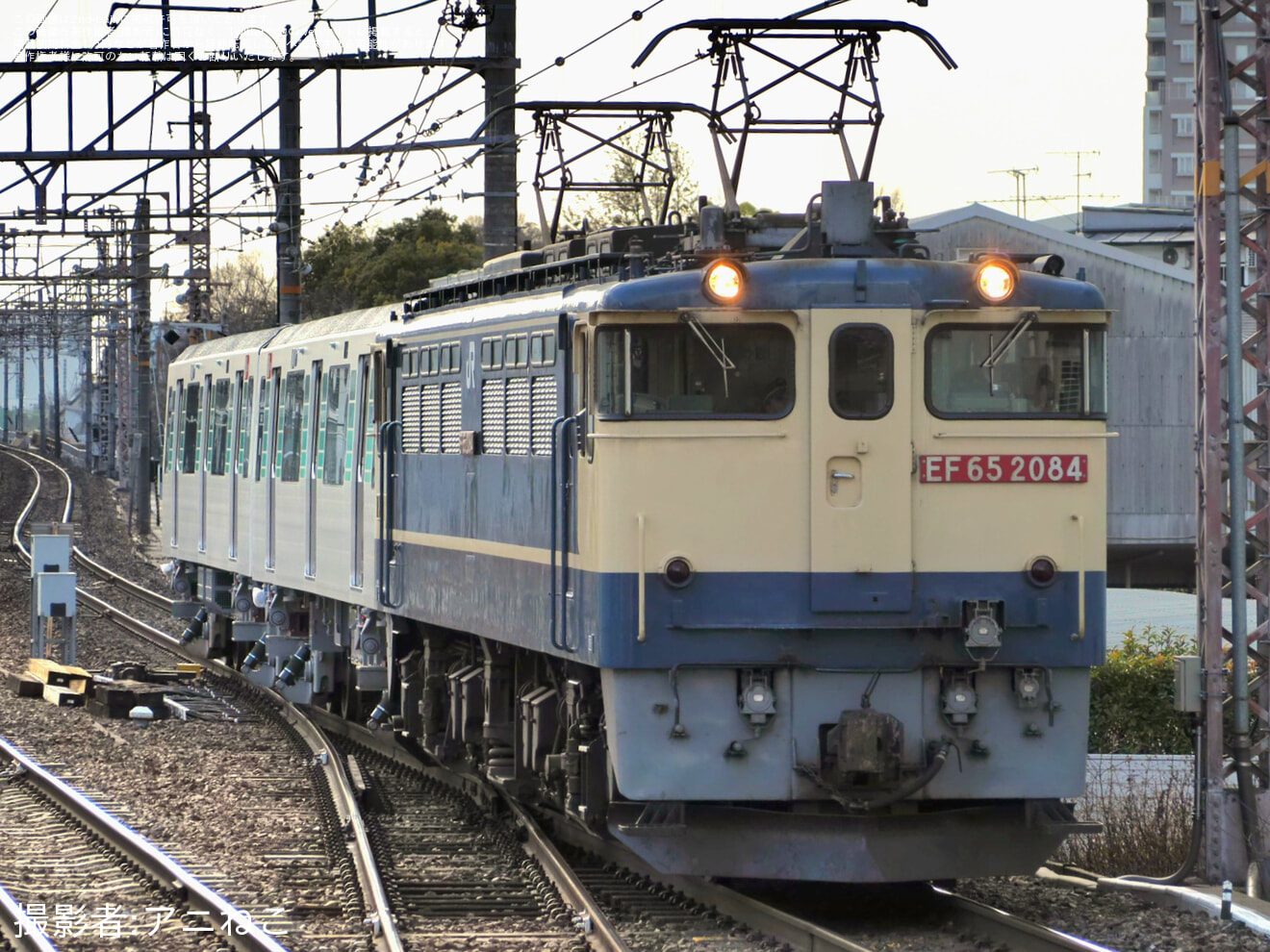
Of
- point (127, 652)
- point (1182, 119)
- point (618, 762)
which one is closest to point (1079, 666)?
Answer: point (618, 762)

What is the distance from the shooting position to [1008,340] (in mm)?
9875

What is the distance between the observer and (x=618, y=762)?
9609mm

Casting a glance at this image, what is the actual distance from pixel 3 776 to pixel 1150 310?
23911 millimetres

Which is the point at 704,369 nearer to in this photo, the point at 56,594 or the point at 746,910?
the point at 746,910

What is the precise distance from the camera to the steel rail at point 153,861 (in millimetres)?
9172

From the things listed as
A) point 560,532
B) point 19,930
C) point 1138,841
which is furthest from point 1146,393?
point 19,930

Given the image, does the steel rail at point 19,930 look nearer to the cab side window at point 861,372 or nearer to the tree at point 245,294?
the cab side window at point 861,372

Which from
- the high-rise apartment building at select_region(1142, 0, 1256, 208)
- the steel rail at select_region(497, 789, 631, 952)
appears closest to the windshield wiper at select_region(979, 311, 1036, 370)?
the steel rail at select_region(497, 789, 631, 952)

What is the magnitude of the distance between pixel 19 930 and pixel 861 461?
14.3 ft

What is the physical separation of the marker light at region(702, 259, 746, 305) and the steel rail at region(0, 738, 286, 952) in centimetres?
350

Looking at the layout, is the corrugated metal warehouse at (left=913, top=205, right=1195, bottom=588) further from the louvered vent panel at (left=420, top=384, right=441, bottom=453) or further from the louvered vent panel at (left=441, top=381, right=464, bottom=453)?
the louvered vent panel at (left=441, top=381, right=464, bottom=453)

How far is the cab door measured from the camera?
31.7 feet

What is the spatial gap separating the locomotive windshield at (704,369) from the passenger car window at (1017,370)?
717mm

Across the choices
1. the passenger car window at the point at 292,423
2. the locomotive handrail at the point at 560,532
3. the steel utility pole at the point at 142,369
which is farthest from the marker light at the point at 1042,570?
the steel utility pole at the point at 142,369
